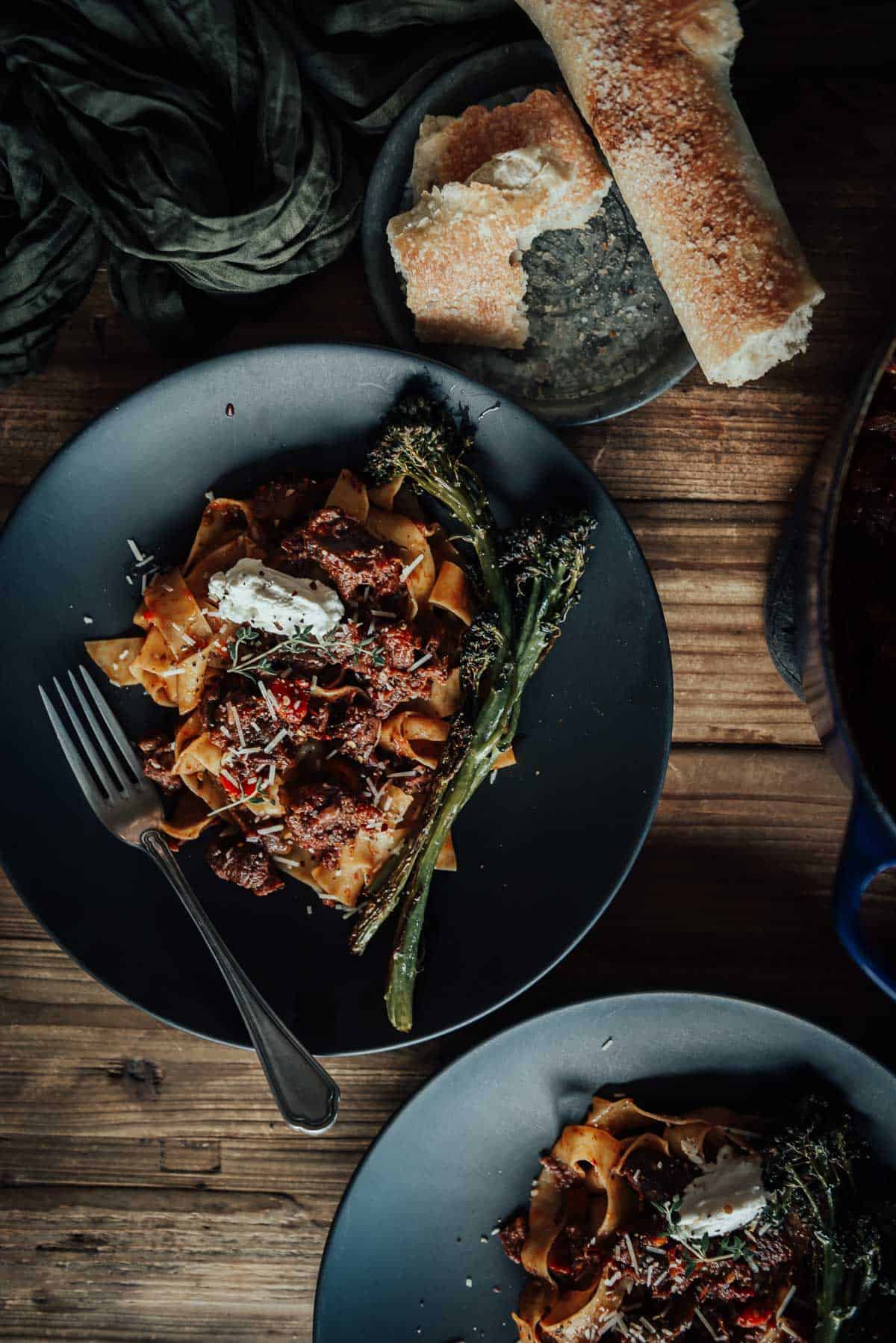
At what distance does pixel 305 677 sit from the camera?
267 cm

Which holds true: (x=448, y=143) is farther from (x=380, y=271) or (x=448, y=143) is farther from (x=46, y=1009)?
(x=46, y=1009)

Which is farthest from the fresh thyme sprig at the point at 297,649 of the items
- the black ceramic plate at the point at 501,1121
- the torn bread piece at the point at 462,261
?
the black ceramic plate at the point at 501,1121

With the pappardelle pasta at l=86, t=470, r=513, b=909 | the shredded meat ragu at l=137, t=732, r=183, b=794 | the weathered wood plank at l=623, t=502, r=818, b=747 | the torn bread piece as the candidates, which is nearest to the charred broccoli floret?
the weathered wood plank at l=623, t=502, r=818, b=747

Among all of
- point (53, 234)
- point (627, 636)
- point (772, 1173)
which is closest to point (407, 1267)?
point (772, 1173)

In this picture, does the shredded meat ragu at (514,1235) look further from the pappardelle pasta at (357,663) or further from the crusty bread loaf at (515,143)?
the crusty bread loaf at (515,143)

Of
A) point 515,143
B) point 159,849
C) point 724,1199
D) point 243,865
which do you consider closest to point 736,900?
point 724,1199

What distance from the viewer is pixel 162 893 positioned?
276cm

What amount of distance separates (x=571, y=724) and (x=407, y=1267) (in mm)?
1621

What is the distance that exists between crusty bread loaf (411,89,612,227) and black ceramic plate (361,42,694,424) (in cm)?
9

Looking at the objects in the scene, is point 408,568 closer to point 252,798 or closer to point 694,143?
point 252,798

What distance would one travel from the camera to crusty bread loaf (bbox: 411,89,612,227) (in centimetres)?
247

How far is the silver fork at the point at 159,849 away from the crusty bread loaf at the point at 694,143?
6.21 ft

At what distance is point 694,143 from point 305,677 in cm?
164

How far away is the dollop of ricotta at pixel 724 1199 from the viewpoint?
8.67 feet
